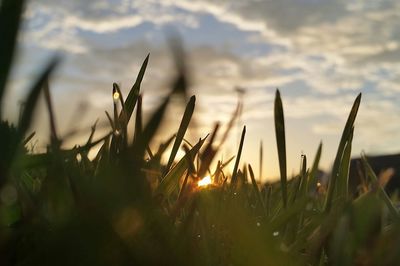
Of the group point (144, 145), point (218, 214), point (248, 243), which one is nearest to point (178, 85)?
point (144, 145)

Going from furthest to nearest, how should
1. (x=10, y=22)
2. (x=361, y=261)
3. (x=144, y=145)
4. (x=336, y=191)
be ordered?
(x=336, y=191) → (x=361, y=261) → (x=144, y=145) → (x=10, y=22)

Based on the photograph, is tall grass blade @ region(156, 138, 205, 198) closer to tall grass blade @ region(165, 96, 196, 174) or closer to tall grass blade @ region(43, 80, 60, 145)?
tall grass blade @ region(165, 96, 196, 174)

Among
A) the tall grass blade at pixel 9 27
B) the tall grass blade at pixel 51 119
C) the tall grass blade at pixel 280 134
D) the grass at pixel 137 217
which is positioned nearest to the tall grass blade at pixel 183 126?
the grass at pixel 137 217

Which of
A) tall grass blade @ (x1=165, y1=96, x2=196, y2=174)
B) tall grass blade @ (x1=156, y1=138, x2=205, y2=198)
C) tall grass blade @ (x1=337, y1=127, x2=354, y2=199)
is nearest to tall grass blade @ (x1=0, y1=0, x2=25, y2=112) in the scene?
tall grass blade @ (x1=165, y1=96, x2=196, y2=174)

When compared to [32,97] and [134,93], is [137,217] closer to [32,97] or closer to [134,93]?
[32,97]

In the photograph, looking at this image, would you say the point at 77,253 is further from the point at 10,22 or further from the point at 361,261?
the point at 361,261

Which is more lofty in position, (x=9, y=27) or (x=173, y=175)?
(x=9, y=27)

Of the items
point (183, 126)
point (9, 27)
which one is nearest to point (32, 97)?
point (9, 27)

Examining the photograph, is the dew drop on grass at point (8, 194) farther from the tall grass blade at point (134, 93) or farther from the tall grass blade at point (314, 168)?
the tall grass blade at point (314, 168)
